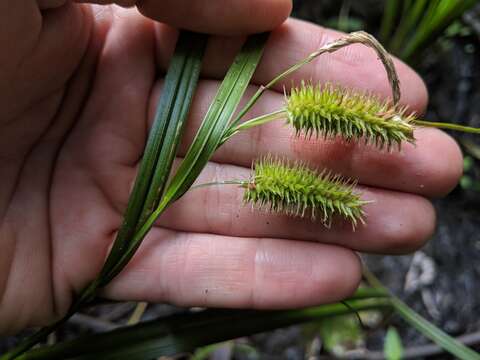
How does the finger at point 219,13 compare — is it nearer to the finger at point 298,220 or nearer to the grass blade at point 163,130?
the grass blade at point 163,130

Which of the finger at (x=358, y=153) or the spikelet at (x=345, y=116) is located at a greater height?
the spikelet at (x=345, y=116)

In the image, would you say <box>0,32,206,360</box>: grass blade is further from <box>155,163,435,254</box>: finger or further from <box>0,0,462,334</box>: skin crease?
<box>155,163,435,254</box>: finger

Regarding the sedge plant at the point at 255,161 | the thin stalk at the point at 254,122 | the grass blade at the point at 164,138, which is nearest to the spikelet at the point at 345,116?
the sedge plant at the point at 255,161

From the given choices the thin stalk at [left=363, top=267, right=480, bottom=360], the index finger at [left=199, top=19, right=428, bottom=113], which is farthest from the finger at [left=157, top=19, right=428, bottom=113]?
the thin stalk at [left=363, top=267, right=480, bottom=360]

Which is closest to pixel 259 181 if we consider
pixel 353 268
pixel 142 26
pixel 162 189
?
pixel 162 189

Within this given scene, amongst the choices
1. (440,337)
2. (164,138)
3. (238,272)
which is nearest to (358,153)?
(238,272)

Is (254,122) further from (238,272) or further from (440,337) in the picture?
(440,337)

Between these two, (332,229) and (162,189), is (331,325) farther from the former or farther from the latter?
(162,189)
